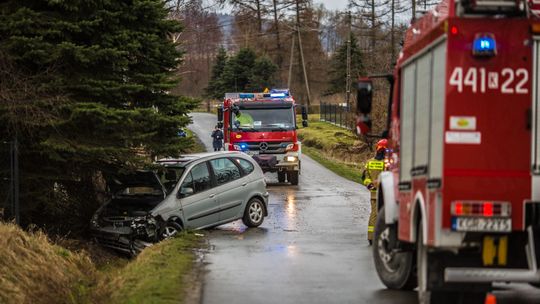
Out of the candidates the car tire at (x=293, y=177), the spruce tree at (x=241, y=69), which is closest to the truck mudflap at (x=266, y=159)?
the car tire at (x=293, y=177)

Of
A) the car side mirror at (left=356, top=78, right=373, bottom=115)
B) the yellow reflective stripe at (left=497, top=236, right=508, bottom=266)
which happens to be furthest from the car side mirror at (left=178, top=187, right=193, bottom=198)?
the yellow reflective stripe at (left=497, top=236, right=508, bottom=266)

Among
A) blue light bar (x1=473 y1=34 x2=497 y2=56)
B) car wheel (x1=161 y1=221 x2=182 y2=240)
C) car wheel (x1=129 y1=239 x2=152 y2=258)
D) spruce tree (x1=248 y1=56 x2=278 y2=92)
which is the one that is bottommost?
car wheel (x1=129 y1=239 x2=152 y2=258)

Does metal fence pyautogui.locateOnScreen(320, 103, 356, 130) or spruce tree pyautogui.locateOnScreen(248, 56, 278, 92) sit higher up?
spruce tree pyautogui.locateOnScreen(248, 56, 278, 92)

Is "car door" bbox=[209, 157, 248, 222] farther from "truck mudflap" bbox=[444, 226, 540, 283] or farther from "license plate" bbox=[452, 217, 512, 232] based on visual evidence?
"license plate" bbox=[452, 217, 512, 232]

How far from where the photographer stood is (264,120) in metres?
27.6

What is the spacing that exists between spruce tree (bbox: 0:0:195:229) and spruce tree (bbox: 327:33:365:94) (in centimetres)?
5108

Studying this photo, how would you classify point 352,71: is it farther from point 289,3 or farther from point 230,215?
point 230,215

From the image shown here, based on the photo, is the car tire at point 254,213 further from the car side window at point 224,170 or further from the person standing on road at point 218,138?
the person standing on road at point 218,138

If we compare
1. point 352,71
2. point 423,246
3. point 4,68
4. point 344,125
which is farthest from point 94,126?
point 352,71

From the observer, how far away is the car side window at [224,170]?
16.7 m

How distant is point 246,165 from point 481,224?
11.1m

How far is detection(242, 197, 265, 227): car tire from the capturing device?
17.3 metres

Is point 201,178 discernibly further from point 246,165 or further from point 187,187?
point 246,165

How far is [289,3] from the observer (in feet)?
254
